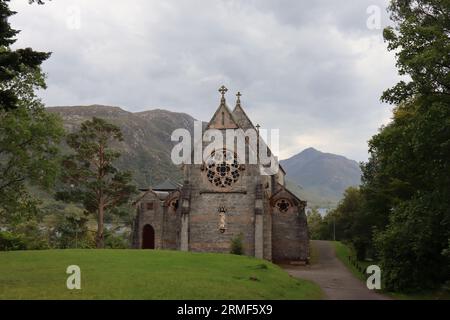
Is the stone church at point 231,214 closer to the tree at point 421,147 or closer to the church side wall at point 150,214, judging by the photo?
the church side wall at point 150,214

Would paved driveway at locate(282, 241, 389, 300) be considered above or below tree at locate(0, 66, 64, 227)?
below

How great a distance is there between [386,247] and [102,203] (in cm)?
3206

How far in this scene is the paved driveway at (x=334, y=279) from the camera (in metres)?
23.3

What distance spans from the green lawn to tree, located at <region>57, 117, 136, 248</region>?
17364mm

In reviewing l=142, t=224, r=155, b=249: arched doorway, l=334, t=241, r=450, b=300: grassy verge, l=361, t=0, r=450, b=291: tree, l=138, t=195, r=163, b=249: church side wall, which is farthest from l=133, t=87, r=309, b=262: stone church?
l=361, t=0, r=450, b=291: tree

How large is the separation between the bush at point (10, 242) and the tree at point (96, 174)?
6.26 metres

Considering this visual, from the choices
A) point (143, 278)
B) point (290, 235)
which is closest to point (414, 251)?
point (143, 278)

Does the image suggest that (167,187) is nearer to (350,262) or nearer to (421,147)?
(350,262)

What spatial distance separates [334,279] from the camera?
31.7 meters

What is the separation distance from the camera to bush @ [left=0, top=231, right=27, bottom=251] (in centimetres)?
4347

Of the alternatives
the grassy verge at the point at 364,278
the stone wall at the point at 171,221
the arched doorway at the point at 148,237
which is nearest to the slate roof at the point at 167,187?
the arched doorway at the point at 148,237

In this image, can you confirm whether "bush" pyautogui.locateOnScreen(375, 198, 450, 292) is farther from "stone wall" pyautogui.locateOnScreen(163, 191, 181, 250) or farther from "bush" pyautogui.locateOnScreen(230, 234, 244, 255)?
"stone wall" pyautogui.locateOnScreen(163, 191, 181, 250)
